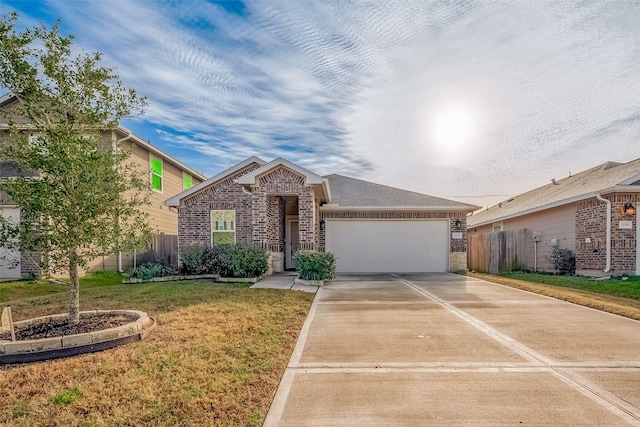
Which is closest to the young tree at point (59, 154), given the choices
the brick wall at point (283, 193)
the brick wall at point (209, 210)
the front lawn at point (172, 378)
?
the front lawn at point (172, 378)

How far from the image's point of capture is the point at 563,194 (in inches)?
589

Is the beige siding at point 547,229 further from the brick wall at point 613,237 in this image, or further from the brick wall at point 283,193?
the brick wall at point 283,193

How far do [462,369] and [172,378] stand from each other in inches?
120

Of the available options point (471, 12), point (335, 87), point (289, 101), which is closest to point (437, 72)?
point (471, 12)

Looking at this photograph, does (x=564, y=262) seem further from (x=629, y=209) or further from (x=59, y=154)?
(x=59, y=154)

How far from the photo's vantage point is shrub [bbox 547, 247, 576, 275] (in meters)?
13.4

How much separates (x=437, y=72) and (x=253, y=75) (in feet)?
18.6

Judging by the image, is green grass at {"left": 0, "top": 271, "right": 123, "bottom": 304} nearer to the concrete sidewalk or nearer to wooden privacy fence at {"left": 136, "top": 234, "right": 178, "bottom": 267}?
wooden privacy fence at {"left": 136, "top": 234, "right": 178, "bottom": 267}

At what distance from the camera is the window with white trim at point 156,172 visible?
1577 centimetres

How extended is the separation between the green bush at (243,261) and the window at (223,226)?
2739mm

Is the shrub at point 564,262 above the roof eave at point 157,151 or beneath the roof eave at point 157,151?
beneath

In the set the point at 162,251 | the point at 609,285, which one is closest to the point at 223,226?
the point at 162,251

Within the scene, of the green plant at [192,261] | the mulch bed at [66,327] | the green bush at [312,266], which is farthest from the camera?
the green plant at [192,261]

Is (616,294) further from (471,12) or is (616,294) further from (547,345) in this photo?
(471,12)
